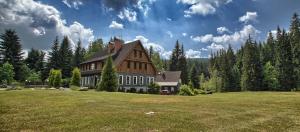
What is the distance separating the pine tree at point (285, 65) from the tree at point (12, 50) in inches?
2855

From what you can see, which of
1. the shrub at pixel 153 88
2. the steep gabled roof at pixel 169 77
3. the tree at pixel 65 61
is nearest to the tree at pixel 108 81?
the shrub at pixel 153 88

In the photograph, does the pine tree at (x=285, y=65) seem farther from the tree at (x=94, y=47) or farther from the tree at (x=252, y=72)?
the tree at (x=94, y=47)

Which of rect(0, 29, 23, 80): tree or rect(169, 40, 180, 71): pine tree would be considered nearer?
rect(0, 29, 23, 80): tree

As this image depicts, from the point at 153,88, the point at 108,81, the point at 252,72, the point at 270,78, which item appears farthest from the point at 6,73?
the point at 270,78

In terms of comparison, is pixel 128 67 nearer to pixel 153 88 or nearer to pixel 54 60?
pixel 153 88

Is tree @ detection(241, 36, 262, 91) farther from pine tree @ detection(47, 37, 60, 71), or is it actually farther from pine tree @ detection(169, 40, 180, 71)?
pine tree @ detection(47, 37, 60, 71)

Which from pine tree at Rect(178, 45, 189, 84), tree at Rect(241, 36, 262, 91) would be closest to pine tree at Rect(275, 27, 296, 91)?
tree at Rect(241, 36, 262, 91)

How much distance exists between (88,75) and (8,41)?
28.3m

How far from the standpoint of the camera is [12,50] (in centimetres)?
6669

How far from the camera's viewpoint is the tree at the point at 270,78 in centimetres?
7462

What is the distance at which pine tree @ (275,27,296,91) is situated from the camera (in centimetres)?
7088

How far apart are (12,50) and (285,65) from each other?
250 ft

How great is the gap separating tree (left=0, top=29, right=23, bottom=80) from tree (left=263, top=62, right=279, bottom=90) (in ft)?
232

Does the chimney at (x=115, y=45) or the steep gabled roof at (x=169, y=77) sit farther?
the steep gabled roof at (x=169, y=77)
